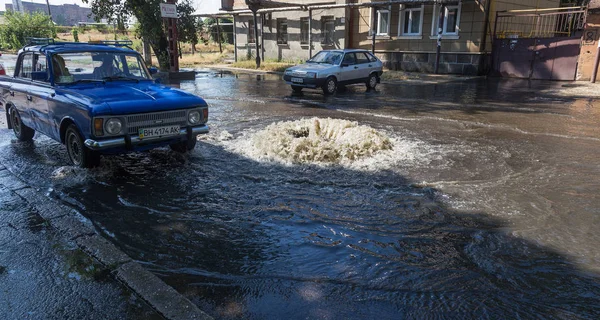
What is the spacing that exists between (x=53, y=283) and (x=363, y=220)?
2.96 m

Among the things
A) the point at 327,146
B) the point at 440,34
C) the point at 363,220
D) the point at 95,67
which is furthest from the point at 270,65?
the point at 363,220

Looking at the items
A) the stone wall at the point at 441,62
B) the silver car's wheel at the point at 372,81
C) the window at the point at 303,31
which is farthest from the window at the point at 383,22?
the silver car's wheel at the point at 372,81

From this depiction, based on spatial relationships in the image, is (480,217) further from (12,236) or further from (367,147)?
(12,236)

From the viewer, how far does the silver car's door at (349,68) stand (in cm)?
1585

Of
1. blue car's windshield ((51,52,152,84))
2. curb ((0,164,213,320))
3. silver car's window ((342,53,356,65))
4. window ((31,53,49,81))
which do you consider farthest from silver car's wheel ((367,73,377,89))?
curb ((0,164,213,320))

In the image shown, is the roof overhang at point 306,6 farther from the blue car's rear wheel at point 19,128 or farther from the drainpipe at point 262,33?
the blue car's rear wheel at point 19,128

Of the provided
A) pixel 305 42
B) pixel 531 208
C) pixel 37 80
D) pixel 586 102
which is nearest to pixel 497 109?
pixel 586 102

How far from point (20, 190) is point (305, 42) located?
81.3 ft

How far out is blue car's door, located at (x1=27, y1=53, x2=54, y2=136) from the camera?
6.29m

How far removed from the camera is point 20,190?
5508 mm

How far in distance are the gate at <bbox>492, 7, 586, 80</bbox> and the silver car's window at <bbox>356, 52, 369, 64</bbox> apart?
8.03 m

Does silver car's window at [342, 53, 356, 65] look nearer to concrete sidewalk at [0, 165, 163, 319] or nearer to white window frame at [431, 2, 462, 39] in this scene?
white window frame at [431, 2, 462, 39]

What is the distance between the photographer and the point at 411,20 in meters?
23.9

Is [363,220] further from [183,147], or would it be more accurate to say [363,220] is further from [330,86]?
[330,86]
